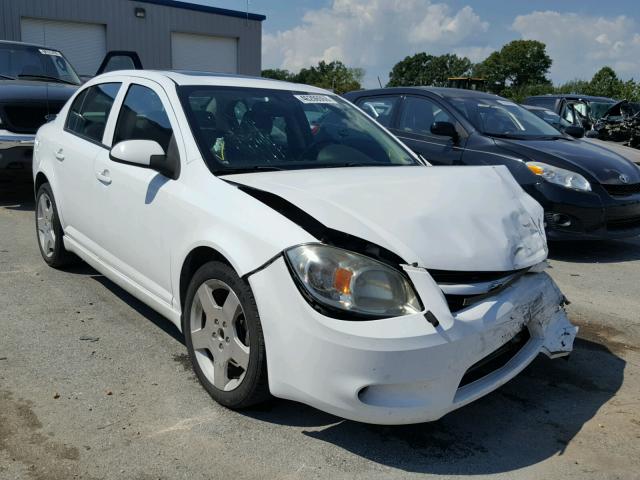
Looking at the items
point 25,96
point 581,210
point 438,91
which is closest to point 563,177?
point 581,210

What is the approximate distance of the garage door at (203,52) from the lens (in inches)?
1029

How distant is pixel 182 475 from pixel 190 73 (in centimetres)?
263

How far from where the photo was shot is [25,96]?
7.83 metres

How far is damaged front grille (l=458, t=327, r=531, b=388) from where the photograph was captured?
2723 mm

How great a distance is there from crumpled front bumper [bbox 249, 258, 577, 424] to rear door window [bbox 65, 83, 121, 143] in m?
2.30

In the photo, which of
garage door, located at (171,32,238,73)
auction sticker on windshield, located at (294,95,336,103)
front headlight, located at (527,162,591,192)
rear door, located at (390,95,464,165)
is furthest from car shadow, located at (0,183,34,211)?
garage door, located at (171,32,238,73)

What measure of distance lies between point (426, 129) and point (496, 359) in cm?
473

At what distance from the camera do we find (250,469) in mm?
2566

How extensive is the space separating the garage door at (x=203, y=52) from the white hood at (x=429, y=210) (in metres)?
24.0

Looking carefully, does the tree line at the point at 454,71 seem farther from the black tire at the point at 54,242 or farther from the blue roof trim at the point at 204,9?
the black tire at the point at 54,242

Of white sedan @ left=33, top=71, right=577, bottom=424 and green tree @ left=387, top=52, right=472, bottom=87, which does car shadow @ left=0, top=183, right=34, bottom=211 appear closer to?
white sedan @ left=33, top=71, right=577, bottom=424

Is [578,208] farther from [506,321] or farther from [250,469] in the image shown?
[250,469]

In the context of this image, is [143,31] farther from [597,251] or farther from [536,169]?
[597,251]

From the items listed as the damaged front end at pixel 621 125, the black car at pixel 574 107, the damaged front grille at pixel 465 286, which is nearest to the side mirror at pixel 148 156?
the damaged front grille at pixel 465 286
